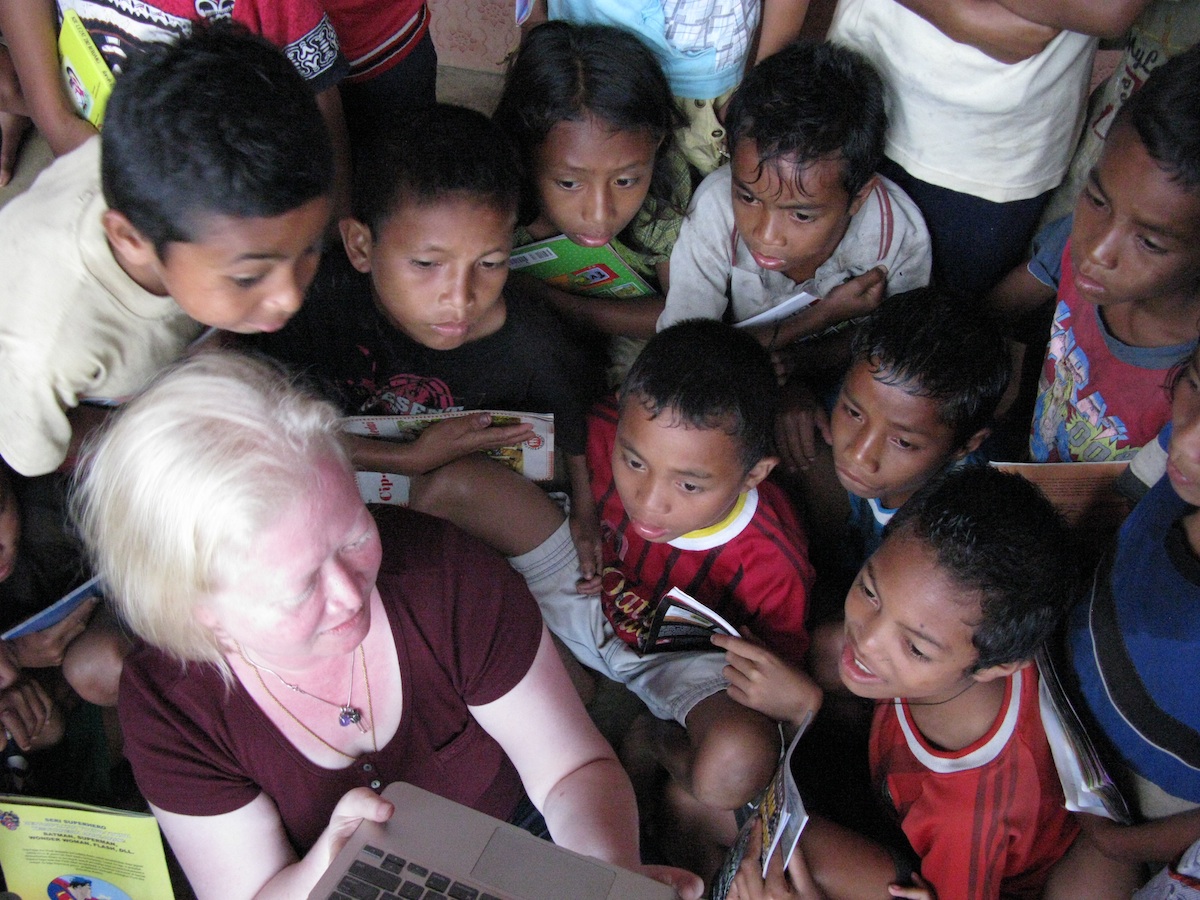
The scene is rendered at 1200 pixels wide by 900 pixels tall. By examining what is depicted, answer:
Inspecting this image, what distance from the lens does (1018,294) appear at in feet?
6.25

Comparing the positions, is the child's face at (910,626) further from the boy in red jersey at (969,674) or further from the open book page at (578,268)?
the open book page at (578,268)

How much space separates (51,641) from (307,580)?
916mm

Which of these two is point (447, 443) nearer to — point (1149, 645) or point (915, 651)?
point (915, 651)

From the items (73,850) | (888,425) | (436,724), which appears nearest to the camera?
(436,724)

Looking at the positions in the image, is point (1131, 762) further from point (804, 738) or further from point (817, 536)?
point (817, 536)

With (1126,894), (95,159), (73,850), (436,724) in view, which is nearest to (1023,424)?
(1126,894)

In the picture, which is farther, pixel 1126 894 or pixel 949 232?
pixel 949 232

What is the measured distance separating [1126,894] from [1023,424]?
1046 millimetres

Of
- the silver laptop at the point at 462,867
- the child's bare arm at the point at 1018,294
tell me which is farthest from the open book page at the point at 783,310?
the silver laptop at the point at 462,867

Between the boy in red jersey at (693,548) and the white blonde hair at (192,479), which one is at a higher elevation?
the white blonde hair at (192,479)

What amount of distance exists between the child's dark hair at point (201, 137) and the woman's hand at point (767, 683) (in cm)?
113

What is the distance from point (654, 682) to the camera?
6.12ft

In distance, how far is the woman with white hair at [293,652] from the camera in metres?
1.10

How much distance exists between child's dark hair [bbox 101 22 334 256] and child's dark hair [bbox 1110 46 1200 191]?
1250mm
